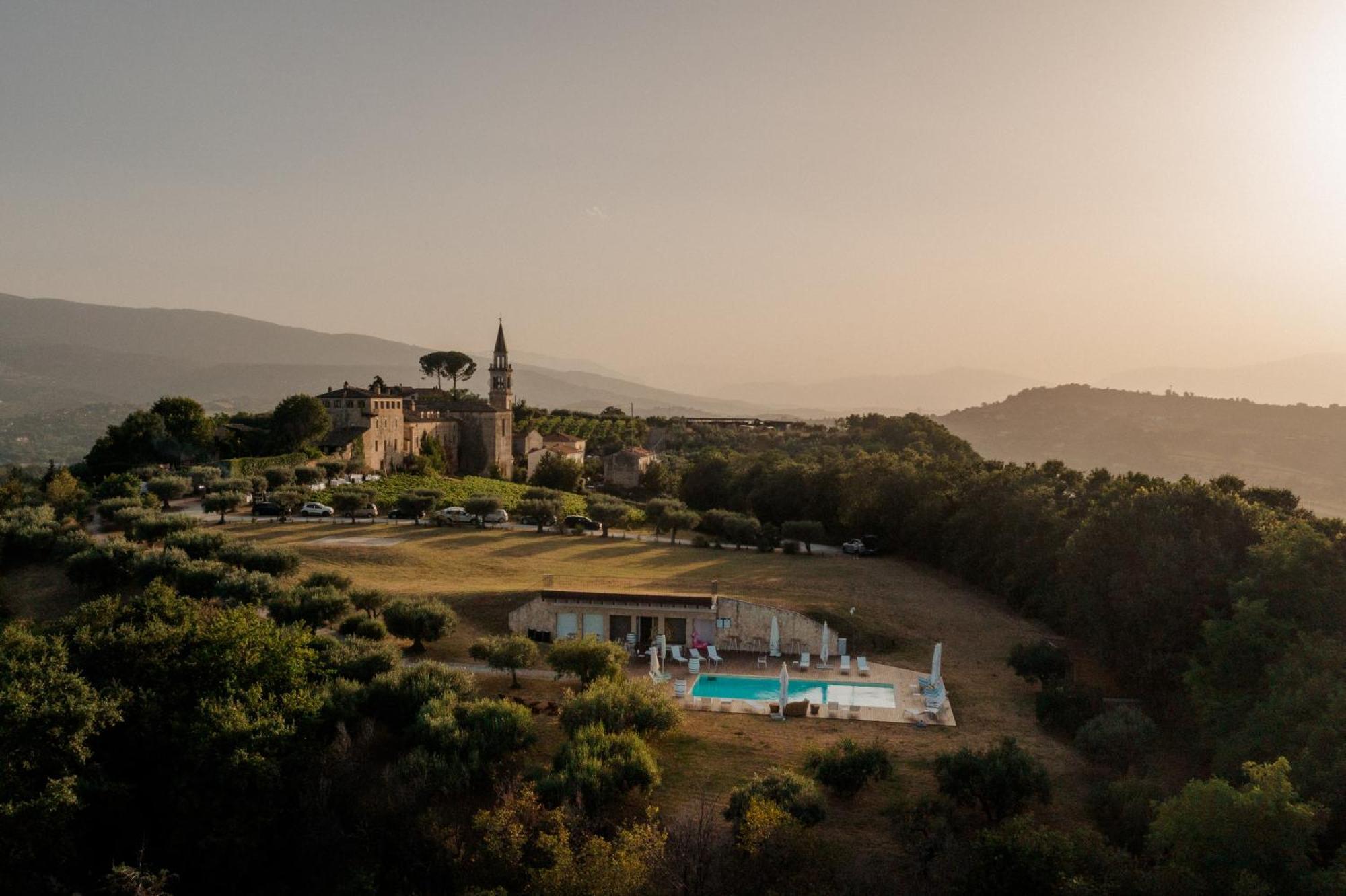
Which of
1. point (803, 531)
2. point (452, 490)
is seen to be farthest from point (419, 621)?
point (452, 490)

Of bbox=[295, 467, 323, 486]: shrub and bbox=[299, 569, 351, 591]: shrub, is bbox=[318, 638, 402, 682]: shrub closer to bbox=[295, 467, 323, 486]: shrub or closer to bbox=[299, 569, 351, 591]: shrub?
bbox=[299, 569, 351, 591]: shrub

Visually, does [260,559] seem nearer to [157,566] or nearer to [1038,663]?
[157,566]

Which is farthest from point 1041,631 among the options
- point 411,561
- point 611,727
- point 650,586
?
point 411,561

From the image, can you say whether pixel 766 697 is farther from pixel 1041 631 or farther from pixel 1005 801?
pixel 1041 631

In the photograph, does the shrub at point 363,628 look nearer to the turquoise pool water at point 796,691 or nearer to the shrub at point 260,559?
the shrub at point 260,559

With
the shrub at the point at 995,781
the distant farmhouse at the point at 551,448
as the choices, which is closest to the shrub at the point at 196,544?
the shrub at the point at 995,781

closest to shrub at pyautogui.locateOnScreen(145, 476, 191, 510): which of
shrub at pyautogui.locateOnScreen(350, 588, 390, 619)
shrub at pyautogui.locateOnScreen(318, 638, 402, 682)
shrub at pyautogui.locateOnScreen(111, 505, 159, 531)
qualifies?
shrub at pyautogui.locateOnScreen(111, 505, 159, 531)
